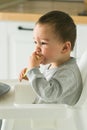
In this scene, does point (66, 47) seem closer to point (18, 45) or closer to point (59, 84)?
point (59, 84)

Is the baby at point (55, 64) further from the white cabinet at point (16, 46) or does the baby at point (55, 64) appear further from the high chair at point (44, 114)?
the white cabinet at point (16, 46)

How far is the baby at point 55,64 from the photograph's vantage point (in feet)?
4.28

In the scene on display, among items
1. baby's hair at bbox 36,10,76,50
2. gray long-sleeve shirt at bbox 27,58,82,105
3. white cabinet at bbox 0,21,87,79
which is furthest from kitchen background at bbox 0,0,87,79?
gray long-sleeve shirt at bbox 27,58,82,105

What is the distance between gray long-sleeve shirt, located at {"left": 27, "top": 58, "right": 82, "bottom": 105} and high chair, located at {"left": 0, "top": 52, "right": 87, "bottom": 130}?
4 centimetres

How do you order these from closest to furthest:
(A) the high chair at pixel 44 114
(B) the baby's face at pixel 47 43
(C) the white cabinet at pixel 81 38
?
(A) the high chair at pixel 44 114 < (B) the baby's face at pixel 47 43 < (C) the white cabinet at pixel 81 38

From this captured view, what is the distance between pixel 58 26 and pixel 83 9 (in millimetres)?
1286

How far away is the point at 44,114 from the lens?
122 cm

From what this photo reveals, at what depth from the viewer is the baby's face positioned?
1375mm

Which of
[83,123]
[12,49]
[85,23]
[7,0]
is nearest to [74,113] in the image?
[83,123]

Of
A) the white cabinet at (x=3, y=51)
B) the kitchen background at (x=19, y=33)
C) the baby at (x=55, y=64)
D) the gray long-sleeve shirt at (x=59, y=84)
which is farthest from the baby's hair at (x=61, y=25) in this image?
the white cabinet at (x=3, y=51)

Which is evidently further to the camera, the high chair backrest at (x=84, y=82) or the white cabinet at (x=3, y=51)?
the white cabinet at (x=3, y=51)

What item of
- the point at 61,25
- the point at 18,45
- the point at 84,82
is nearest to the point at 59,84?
the point at 84,82

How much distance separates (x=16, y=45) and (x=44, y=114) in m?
1.31

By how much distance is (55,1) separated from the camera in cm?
294
